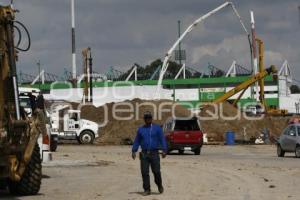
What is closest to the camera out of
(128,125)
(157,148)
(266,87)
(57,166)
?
(157,148)

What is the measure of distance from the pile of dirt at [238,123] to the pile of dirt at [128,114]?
10.3 ft

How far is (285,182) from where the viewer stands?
1875cm

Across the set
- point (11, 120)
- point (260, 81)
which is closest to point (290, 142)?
point (11, 120)

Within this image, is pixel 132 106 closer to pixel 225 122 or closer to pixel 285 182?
pixel 225 122

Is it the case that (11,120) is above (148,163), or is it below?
above

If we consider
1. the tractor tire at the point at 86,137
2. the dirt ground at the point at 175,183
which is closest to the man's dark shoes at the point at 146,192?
the dirt ground at the point at 175,183

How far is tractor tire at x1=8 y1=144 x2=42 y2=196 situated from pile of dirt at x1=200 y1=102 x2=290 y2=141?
50610mm

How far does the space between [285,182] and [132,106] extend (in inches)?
2201

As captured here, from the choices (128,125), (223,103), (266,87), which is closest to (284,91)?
(266,87)

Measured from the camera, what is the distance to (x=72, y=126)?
181 feet

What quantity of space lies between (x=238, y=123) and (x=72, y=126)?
70.3ft

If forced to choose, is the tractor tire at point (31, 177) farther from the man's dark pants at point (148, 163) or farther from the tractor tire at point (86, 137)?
the tractor tire at point (86, 137)

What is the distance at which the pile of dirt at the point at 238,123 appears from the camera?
6788 centimetres

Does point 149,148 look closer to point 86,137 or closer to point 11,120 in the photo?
point 11,120
